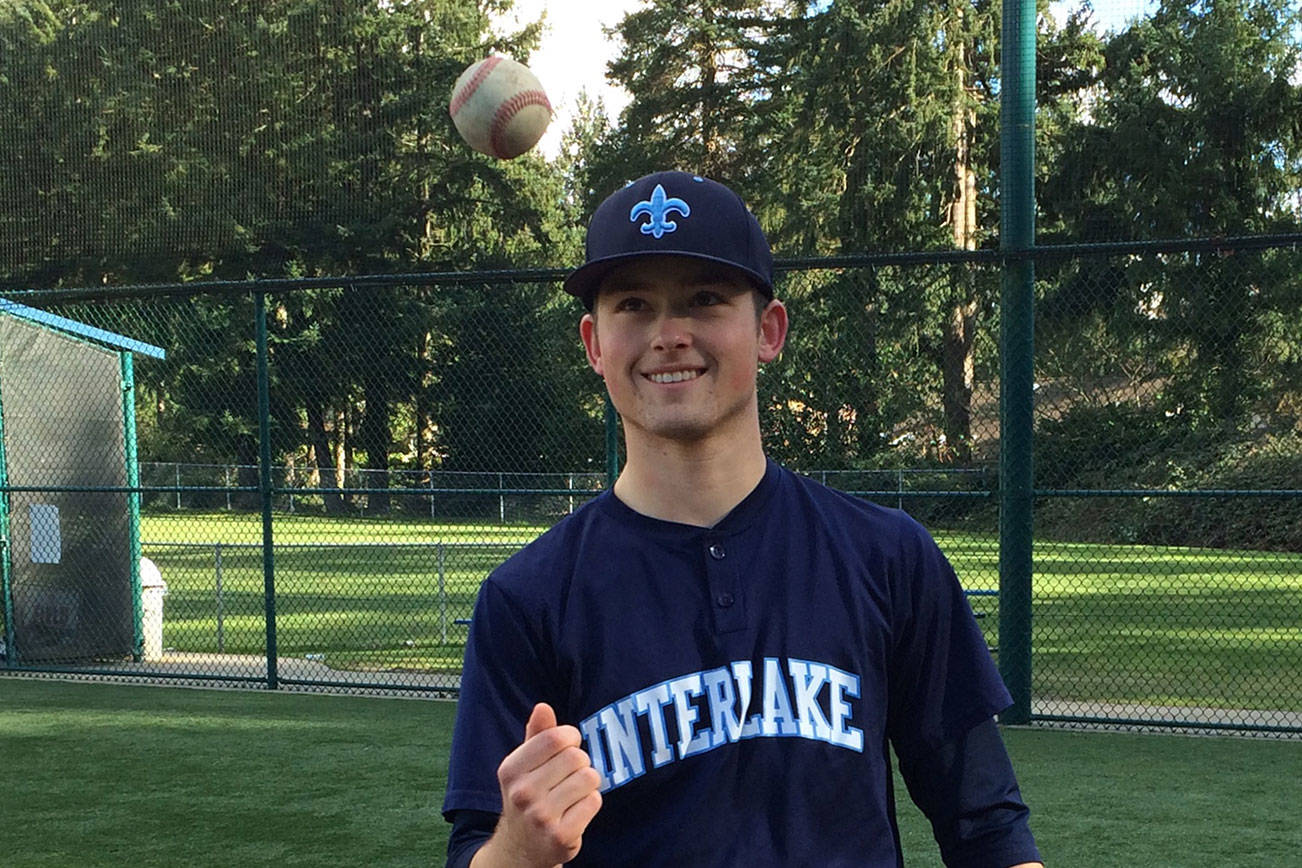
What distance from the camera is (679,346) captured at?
6.15 feet

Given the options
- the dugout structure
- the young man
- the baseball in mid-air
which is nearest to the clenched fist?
the young man

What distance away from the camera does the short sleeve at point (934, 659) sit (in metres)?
1.91

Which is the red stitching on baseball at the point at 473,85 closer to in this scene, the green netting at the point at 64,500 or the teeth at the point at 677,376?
the green netting at the point at 64,500

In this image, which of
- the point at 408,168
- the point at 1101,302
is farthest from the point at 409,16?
the point at 1101,302

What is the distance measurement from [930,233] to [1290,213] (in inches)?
290

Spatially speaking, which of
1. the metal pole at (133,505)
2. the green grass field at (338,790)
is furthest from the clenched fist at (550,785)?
the metal pole at (133,505)

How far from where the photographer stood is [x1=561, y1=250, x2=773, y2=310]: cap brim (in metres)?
1.83

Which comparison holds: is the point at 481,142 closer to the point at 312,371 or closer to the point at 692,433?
the point at 692,433

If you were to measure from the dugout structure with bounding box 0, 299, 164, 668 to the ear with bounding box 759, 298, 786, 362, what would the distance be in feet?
30.1

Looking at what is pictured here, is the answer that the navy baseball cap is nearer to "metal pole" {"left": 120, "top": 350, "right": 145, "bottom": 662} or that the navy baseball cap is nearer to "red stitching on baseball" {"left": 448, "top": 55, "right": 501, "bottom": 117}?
"red stitching on baseball" {"left": 448, "top": 55, "right": 501, "bottom": 117}

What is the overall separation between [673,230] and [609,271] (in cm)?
11

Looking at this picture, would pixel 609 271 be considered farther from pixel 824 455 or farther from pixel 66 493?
pixel 824 455

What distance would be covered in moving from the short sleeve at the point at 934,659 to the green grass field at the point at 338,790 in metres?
3.92

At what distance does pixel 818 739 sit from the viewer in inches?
71.1
